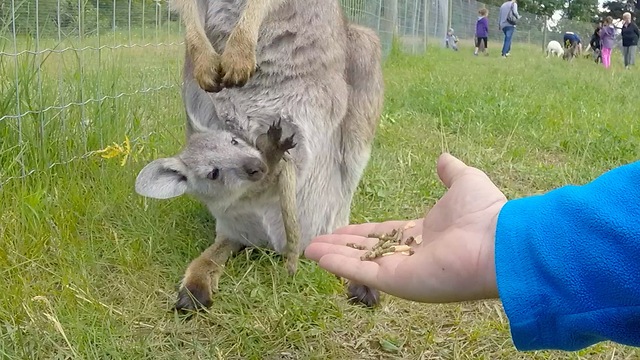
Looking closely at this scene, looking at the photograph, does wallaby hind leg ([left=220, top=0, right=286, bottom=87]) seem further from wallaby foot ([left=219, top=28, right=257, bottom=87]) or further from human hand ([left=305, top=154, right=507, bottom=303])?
human hand ([left=305, top=154, right=507, bottom=303])

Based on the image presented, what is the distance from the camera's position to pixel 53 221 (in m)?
2.56

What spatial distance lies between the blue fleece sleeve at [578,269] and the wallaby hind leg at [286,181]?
1.21 m

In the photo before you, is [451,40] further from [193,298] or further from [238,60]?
[193,298]

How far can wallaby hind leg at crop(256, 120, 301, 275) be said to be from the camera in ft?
8.25

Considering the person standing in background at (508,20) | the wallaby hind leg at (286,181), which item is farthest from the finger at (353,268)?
the person standing in background at (508,20)

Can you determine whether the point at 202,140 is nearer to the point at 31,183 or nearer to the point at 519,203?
the point at 31,183

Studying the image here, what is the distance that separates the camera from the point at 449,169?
180 cm

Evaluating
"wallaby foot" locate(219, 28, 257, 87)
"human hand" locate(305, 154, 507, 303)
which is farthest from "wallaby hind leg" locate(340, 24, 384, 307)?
"human hand" locate(305, 154, 507, 303)

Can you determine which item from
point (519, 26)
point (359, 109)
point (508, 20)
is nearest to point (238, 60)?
point (359, 109)

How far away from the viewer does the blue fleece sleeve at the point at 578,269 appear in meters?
1.27

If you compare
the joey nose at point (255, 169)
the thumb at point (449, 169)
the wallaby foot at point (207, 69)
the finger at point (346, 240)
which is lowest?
the finger at point (346, 240)

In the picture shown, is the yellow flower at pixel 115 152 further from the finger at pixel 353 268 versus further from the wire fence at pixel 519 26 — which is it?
the wire fence at pixel 519 26

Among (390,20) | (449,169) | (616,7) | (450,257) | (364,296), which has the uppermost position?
(616,7)

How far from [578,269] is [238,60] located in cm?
162
